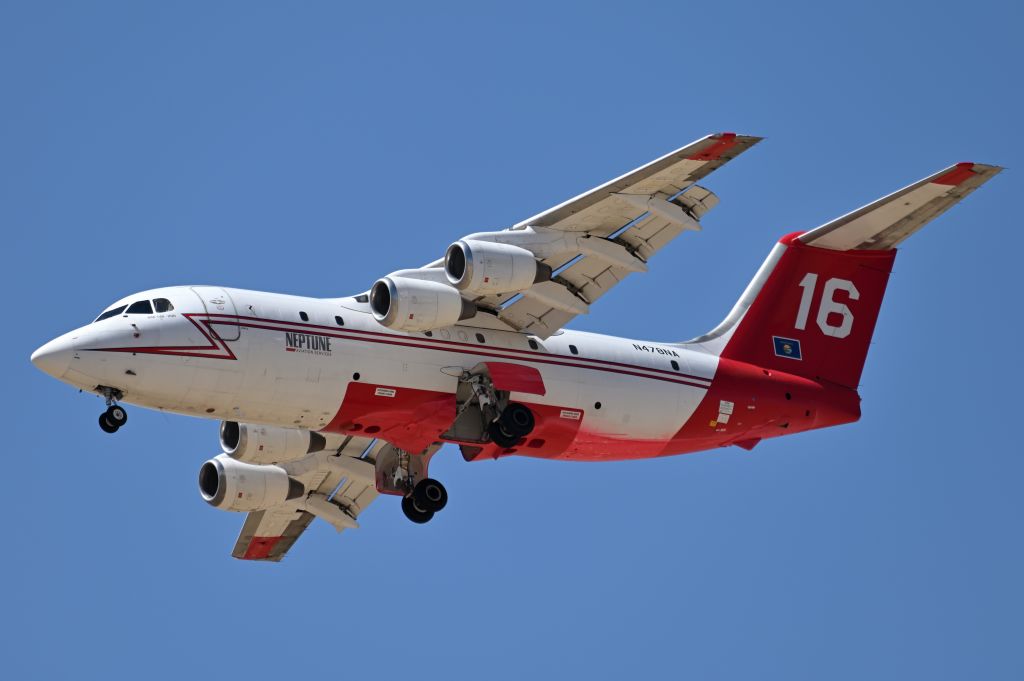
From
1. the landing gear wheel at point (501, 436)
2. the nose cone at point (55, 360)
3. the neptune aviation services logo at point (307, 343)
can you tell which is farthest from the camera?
the landing gear wheel at point (501, 436)

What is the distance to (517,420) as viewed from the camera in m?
19.1

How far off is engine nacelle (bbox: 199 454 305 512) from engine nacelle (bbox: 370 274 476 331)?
4120 mm

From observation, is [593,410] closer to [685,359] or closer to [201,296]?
[685,359]

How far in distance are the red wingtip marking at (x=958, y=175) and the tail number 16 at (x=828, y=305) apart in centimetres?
240

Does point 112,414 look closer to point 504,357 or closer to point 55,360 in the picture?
point 55,360

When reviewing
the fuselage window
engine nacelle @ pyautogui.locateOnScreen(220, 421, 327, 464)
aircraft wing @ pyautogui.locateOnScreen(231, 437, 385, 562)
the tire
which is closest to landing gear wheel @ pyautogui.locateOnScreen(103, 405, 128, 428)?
the fuselage window

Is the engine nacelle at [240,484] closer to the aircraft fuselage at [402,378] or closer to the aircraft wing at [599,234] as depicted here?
the aircraft fuselage at [402,378]

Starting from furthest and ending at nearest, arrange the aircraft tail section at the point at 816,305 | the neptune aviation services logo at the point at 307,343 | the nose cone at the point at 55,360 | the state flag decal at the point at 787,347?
1. the state flag decal at the point at 787,347
2. the aircraft tail section at the point at 816,305
3. the neptune aviation services logo at the point at 307,343
4. the nose cone at the point at 55,360

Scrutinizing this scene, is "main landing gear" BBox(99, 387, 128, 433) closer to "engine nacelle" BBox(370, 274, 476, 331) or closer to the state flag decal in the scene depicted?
"engine nacelle" BBox(370, 274, 476, 331)

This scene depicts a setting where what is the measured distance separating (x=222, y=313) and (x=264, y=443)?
3088 mm

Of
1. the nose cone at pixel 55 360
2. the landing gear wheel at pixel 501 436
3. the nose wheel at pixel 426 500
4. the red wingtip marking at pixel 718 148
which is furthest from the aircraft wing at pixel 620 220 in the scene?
the nose cone at pixel 55 360

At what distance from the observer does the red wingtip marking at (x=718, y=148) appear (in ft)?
59.3

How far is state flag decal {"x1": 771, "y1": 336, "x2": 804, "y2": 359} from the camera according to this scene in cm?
2138

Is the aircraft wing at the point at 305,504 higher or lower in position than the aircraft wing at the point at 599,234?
lower
